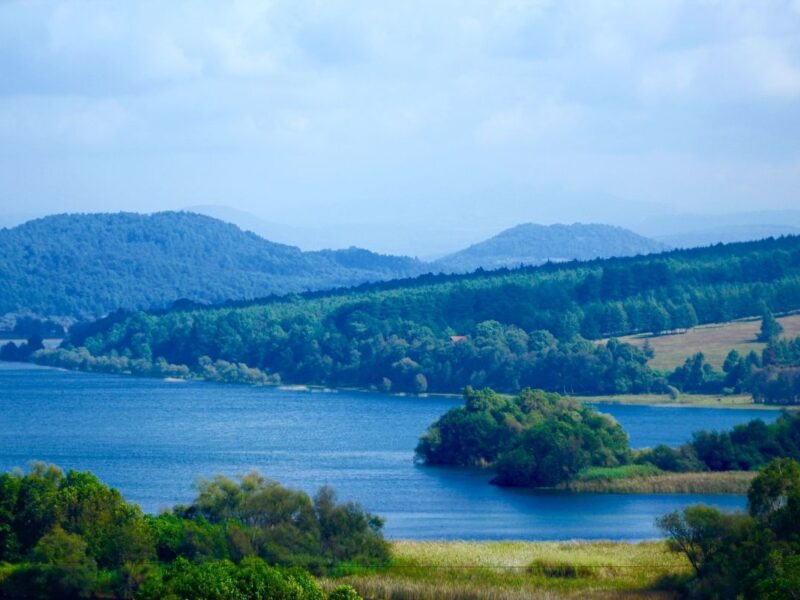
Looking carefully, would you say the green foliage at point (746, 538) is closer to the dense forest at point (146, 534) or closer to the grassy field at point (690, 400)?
the dense forest at point (146, 534)

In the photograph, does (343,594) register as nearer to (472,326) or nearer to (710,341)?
(710,341)

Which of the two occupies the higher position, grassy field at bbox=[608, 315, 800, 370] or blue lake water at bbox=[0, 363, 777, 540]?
grassy field at bbox=[608, 315, 800, 370]

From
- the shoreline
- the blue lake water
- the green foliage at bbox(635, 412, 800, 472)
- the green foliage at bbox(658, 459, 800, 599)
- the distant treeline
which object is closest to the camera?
the green foliage at bbox(658, 459, 800, 599)

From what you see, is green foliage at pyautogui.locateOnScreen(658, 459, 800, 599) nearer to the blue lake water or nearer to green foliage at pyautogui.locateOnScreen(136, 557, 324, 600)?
green foliage at pyautogui.locateOnScreen(136, 557, 324, 600)

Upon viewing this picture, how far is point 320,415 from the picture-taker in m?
86.6

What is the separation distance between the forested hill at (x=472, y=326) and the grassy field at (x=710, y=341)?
6.46 feet

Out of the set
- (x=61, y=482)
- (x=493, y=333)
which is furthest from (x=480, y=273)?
(x=61, y=482)

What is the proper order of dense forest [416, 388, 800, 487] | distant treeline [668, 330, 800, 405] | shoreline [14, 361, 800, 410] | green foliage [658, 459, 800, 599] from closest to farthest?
green foliage [658, 459, 800, 599], dense forest [416, 388, 800, 487], distant treeline [668, 330, 800, 405], shoreline [14, 361, 800, 410]

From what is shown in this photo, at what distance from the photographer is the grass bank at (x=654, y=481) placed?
53094 millimetres

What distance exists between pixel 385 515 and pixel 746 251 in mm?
93924

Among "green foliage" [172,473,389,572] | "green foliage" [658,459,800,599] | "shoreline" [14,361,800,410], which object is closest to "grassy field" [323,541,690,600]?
"green foliage" [658,459,800,599]

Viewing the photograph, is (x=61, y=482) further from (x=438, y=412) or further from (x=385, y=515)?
(x=438, y=412)

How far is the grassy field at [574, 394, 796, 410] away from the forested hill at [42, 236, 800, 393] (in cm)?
171

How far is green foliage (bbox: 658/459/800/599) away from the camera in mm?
32375
